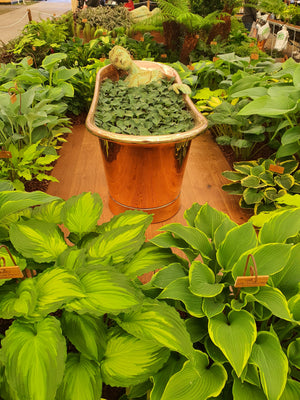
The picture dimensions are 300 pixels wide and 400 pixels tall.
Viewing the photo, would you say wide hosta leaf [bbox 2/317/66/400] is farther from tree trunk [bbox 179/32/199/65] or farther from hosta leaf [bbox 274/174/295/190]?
tree trunk [bbox 179/32/199/65]

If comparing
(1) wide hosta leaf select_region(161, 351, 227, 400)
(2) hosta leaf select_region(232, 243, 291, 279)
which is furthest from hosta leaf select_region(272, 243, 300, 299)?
(1) wide hosta leaf select_region(161, 351, 227, 400)

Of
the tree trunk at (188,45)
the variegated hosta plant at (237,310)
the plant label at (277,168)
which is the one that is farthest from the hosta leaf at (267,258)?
the tree trunk at (188,45)

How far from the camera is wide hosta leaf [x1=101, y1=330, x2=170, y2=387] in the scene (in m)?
0.75

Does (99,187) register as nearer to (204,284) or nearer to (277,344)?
(204,284)

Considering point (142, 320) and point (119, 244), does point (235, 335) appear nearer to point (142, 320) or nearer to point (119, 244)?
point (142, 320)

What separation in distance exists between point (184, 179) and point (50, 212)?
54.2 inches

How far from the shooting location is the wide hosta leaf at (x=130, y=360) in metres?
0.75

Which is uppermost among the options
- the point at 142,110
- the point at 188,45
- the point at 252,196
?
the point at 188,45

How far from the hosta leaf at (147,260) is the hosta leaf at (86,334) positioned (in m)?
0.20

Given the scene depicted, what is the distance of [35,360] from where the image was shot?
2.18 ft

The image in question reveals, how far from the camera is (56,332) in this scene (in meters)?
0.71

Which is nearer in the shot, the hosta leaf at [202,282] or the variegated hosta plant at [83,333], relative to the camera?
the variegated hosta plant at [83,333]

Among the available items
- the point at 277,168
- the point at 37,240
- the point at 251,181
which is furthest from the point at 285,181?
the point at 37,240

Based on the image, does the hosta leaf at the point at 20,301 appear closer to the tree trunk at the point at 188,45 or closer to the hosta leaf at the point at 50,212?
the hosta leaf at the point at 50,212
